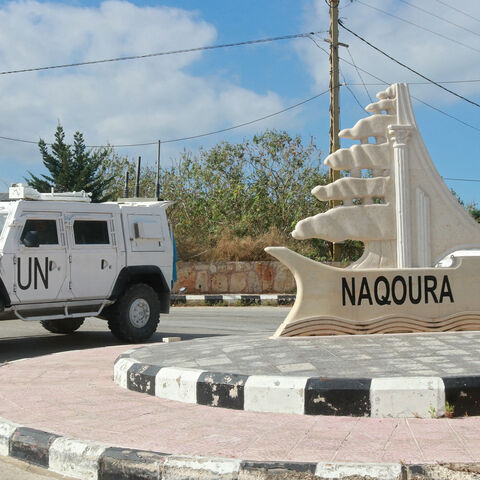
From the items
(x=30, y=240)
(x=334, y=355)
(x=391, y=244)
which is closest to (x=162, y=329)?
(x=30, y=240)

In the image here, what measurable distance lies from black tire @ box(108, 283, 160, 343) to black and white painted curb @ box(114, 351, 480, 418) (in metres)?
5.14

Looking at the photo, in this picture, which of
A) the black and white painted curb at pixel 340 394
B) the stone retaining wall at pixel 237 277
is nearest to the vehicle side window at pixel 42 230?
the black and white painted curb at pixel 340 394

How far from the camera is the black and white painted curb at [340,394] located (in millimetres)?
4375

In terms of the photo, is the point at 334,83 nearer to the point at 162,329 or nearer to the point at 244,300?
the point at 244,300

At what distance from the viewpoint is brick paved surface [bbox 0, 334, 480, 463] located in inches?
143

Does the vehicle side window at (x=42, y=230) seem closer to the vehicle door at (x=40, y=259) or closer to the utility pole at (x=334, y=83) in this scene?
the vehicle door at (x=40, y=259)

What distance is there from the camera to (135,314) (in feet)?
33.1

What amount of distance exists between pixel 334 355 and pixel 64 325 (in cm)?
661

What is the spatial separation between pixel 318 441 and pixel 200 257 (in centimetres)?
1656

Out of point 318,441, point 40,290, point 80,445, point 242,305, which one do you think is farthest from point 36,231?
point 242,305

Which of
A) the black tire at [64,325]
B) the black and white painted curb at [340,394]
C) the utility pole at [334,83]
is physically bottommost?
the black tire at [64,325]

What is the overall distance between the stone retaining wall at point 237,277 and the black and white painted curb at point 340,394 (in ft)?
47.7

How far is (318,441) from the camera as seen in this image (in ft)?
12.7

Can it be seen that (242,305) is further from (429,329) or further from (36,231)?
(429,329)
